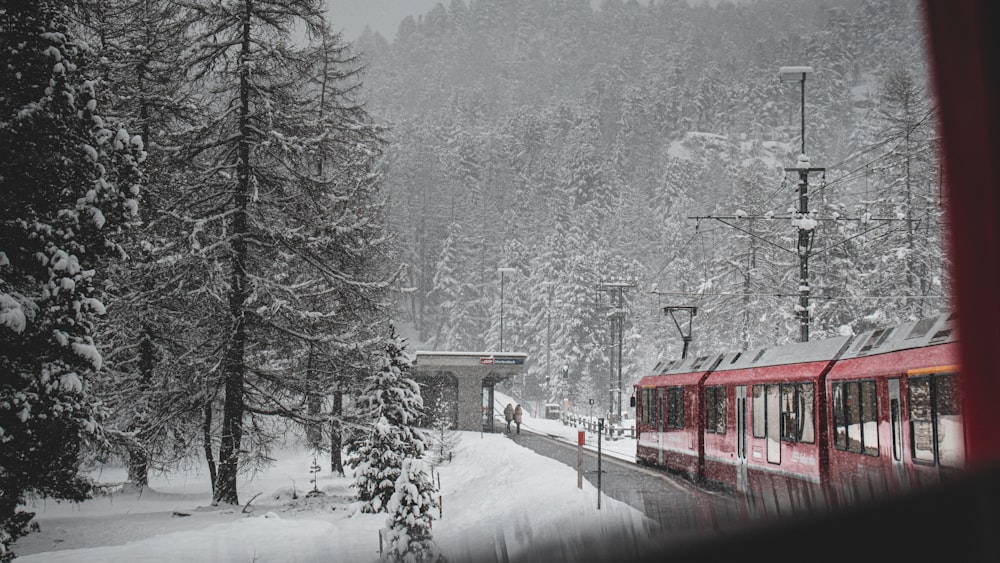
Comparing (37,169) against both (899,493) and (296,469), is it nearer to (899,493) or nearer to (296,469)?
(899,493)

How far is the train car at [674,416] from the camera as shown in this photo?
1956 cm

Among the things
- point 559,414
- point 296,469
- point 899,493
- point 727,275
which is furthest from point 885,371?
point 559,414

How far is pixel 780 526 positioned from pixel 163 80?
20.2 meters

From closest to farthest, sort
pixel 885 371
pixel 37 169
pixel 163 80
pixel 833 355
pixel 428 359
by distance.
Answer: pixel 885 371 < pixel 37 169 < pixel 833 355 < pixel 163 80 < pixel 428 359

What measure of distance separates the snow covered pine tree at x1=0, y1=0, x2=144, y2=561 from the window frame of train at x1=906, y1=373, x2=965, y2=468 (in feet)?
39.7

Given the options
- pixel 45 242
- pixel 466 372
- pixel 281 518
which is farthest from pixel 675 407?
pixel 466 372

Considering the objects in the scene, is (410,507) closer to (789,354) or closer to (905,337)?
(789,354)

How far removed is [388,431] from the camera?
44.0ft

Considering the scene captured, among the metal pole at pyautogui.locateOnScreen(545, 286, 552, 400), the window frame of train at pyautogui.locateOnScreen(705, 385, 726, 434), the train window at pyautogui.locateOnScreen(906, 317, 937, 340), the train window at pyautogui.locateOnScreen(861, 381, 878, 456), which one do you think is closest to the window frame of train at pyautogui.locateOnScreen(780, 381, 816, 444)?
the train window at pyautogui.locateOnScreen(861, 381, 878, 456)

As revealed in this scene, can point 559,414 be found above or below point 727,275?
below

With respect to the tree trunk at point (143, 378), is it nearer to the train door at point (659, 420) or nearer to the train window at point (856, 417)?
the train door at point (659, 420)

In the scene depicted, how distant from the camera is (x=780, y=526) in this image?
1.00 m

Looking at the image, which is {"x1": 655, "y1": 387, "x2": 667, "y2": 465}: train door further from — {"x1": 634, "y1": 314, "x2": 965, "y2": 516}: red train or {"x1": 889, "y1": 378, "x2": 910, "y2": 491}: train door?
{"x1": 889, "y1": 378, "x2": 910, "y2": 491}: train door

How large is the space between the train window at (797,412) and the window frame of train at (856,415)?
2.49 feet
